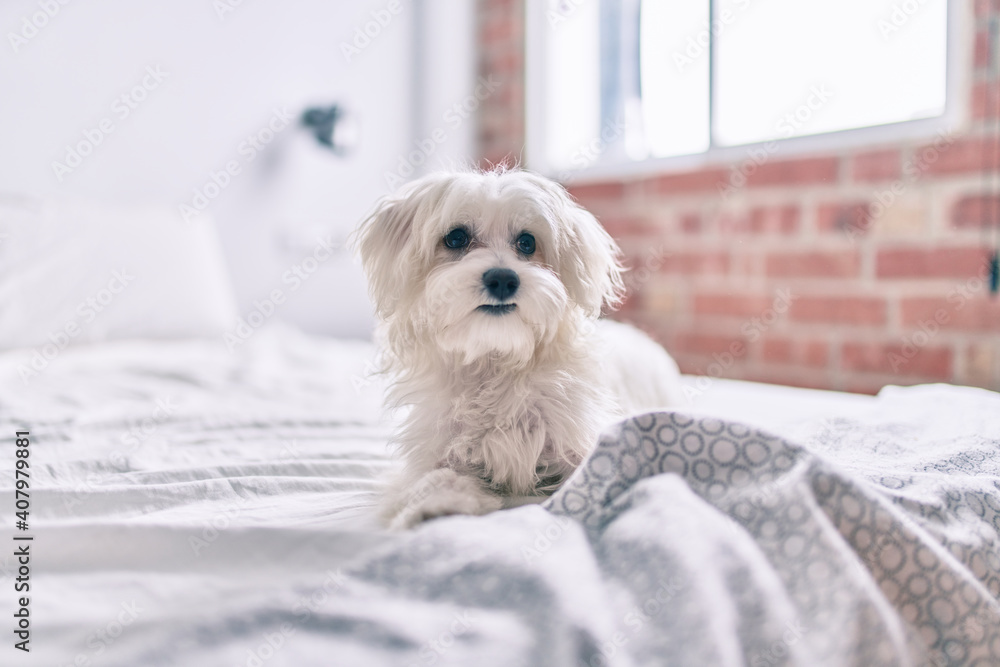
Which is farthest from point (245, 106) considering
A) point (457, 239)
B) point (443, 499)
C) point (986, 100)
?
point (986, 100)

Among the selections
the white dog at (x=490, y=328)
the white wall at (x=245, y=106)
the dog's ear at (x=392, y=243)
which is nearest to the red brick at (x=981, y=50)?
the white dog at (x=490, y=328)

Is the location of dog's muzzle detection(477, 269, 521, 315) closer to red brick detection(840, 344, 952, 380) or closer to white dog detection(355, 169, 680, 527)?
white dog detection(355, 169, 680, 527)

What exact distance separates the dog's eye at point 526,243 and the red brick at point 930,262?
1725mm

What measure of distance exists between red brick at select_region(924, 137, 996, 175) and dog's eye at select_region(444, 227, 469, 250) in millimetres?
1855

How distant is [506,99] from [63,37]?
2.15 meters

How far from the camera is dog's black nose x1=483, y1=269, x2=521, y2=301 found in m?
1.07

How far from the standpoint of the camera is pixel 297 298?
344 cm

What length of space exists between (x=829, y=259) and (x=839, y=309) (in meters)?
0.19

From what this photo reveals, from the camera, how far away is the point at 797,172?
8.30ft

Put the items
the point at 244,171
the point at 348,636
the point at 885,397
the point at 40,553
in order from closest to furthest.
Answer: the point at 348,636 < the point at 40,553 < the point at 885,397 < the point at 244,171

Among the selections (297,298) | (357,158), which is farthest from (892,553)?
(357,158)

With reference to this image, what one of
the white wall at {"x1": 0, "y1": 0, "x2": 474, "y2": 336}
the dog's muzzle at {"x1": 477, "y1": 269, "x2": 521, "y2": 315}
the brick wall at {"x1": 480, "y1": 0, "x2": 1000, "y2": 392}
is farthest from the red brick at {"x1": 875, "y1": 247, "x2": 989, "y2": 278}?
the white wall at {"x1": 0, "y1": 0, "x2": 474, "y2": 336}

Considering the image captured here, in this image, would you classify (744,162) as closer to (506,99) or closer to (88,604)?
(506,99)

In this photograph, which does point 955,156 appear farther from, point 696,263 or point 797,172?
point 696,263
